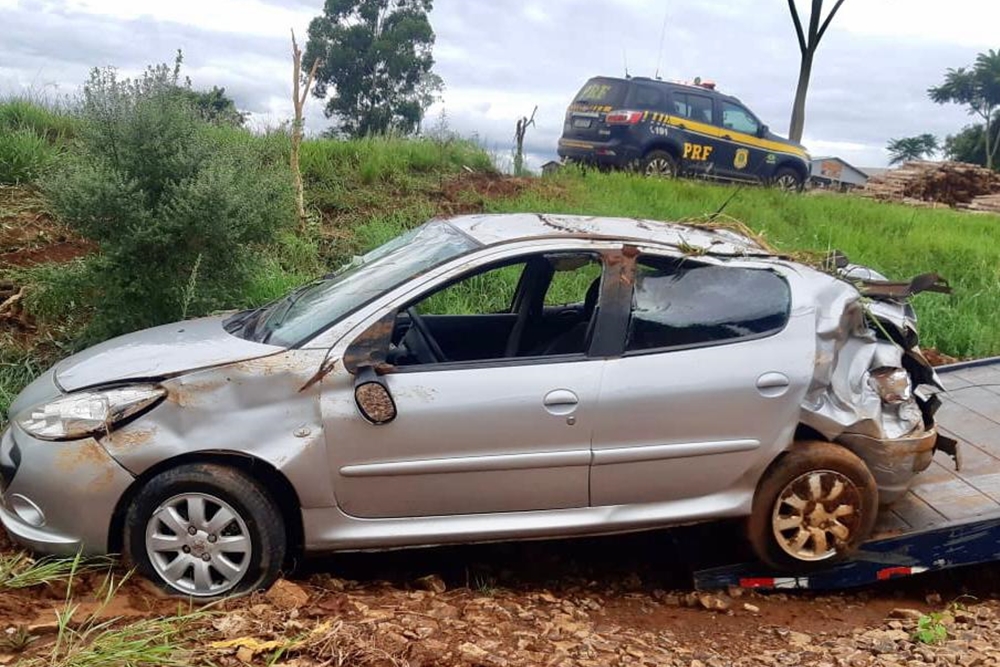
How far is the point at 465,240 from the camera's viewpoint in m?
4.14

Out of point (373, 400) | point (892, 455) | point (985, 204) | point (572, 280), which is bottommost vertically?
point (892, 455)

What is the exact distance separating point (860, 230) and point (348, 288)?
889 centimetres

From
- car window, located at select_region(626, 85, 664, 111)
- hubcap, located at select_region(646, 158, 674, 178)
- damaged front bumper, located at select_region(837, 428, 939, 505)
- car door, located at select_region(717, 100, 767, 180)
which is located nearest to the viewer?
damaged front bumper, located at select_region(837, 428, 939, 505)

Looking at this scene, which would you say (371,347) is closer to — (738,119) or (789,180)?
(738,119)

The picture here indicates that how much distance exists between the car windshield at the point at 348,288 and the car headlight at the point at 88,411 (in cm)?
55

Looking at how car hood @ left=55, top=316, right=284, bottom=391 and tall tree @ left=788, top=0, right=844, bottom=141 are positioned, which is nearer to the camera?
car hood @ left=55, top=316, right=284, bottom=391

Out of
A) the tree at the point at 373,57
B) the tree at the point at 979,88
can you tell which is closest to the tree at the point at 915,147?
the tree at the point at 979,88

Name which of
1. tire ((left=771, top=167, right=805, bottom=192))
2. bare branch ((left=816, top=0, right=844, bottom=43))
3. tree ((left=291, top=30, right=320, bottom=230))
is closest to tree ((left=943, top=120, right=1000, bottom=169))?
bare branch ((left=816, top=0, right=844, bottom=43))

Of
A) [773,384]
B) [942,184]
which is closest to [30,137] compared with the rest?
[773,384]

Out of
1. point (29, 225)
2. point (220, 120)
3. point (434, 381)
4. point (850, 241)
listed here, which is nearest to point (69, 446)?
point (434, 381)

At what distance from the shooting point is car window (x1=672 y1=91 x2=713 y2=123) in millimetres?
14896

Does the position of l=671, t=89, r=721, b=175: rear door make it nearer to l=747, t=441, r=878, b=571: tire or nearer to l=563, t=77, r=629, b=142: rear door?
l=563, t=77, r=629, b=142: rear door

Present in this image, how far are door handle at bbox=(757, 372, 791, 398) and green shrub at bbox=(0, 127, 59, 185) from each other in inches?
263

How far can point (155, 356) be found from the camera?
12.6 ft
